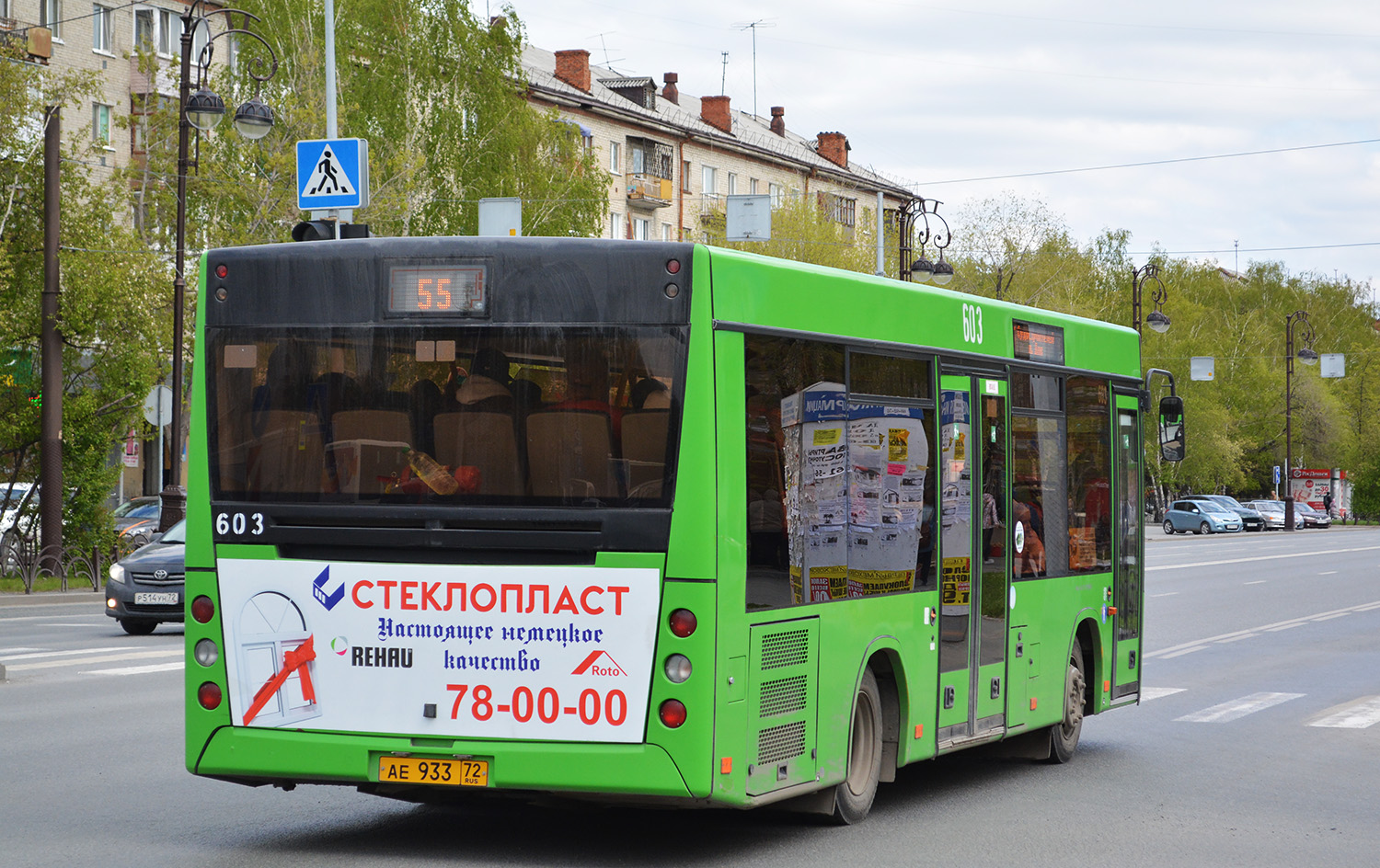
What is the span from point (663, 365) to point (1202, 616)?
66.3 ft

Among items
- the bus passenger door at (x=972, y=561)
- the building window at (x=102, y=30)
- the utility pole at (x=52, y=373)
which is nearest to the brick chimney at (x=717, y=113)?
the building window at (x=102, y=30)

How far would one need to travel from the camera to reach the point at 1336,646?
21.7 metres

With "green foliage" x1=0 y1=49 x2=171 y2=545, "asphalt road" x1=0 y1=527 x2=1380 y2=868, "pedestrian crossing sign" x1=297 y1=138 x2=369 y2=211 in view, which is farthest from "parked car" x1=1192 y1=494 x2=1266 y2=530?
"asphalt road" x1=0 y1=527 x2=1380 y2=868

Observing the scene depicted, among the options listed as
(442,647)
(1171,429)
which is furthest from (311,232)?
(1171,429)

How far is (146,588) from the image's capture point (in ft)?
67.2

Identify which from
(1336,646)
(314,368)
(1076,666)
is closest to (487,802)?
(314,368)

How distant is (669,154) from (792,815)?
72.9m

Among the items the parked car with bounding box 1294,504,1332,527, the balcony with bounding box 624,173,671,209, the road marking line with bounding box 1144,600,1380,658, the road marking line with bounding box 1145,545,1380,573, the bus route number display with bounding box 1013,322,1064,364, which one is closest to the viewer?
the bus route number display with bounding box 1013,322,1064,364

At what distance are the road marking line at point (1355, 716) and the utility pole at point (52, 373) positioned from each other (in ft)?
66.9

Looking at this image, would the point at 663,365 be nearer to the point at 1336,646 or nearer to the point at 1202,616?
the point at 1336,646

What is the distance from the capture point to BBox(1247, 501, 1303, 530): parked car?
275 ft

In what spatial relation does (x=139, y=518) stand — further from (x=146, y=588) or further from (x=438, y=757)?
(x=438, y=757)

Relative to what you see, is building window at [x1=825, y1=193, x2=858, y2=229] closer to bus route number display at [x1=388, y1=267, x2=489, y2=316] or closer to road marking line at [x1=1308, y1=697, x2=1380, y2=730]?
road marking line at [x1=1308, y1=697, x2=1380, y2=730]

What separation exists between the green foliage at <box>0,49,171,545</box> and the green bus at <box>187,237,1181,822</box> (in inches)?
917
